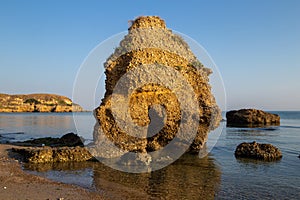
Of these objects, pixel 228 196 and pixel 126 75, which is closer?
pixel 228 196

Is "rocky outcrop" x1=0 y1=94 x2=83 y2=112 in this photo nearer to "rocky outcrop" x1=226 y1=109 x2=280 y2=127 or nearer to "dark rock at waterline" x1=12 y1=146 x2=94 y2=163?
"rocky outcrop" x1=226 y1=109 x2=280 y2=127

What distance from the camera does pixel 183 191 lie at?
12844 millimetres

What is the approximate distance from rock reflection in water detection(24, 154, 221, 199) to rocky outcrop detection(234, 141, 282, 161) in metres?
A: 5.01

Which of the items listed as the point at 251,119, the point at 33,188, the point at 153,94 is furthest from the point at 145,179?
the point at 251,119

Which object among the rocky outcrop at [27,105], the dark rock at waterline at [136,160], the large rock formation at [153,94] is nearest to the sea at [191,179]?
the dark rock at waterline at [136,160]

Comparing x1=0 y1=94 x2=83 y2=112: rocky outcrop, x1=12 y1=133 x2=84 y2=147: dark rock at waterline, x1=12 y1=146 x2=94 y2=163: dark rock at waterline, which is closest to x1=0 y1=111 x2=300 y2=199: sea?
x1=12 y1=146 x2=94 y2=163: dark rock at waterline

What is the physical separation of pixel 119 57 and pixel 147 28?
2.96 meters

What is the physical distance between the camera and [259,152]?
22375 mm

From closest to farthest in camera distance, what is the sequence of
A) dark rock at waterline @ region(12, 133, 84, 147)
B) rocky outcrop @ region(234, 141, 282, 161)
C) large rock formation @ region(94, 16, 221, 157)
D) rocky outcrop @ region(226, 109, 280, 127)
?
large rock formation @ region(94, 16, 221, 157) → rocky outcrop @ region(234, 141, 282, 161) → dark rock at waterline @ region(12, 133, 84, 147) → rocky outcrop @ region(226, 109, 280, 127)

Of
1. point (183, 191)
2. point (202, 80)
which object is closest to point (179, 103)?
point (202, 80)

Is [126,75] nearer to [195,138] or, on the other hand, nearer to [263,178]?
[195,138]

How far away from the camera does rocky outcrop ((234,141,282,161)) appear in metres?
21.9

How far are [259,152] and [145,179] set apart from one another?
11.6 metres

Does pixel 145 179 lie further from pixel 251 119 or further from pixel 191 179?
pixel 251 119
